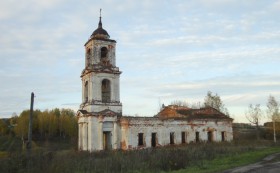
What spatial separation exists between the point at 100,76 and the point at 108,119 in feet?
12.1

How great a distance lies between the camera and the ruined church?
27594mm

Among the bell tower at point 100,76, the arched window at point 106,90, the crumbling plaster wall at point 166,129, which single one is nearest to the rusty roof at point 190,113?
the crumbling plaster wall at point 166,129

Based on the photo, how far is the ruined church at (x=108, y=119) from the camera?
2759 cm

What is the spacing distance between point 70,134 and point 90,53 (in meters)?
41.8

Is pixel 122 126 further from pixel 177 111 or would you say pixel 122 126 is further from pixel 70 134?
pixel 70 134

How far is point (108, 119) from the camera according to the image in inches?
1096

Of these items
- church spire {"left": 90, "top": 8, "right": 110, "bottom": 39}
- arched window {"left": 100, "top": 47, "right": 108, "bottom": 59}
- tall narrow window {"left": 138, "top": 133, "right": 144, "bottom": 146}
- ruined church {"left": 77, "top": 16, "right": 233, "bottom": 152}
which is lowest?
tall narrow window {"left": 138, "top": 133, "right": 144, "bottom": 146}

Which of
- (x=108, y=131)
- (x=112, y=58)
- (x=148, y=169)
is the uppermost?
(x=112, y=58)

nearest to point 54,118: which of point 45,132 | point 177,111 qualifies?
point 45,132

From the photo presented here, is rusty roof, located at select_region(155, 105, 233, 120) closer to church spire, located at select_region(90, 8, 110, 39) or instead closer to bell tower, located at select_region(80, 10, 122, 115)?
bell tower, located at select_region(80, 10, 122, 115)

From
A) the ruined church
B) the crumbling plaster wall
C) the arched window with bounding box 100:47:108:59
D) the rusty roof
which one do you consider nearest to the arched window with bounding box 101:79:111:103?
the ruined church

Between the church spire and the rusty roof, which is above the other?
the church spire

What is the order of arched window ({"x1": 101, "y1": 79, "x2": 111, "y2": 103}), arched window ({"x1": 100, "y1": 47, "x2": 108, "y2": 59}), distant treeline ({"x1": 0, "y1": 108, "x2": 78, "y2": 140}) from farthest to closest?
distant treeline ({"x1": 0, "y1": 108, "x2": 78, "y2": 140})
arched window ({"x1": 100, "y1": 47, "x2": 108, "y2": 59})
arched window ({"x1": 101, "y1": 79, "x2": 111, "y2": 103})

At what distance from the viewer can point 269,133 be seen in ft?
147
